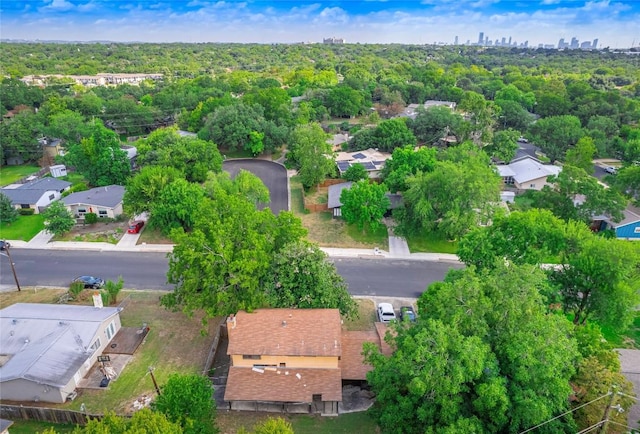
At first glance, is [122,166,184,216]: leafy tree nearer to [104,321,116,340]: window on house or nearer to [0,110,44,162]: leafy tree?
[104,321,116,340]: window on house

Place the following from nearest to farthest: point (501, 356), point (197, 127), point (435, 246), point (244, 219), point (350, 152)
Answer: point (501, 356)
point (244, 219)
point (435, 246)
point (350, 152)
point (197, 127)

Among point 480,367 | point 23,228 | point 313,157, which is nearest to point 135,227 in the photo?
point 23,228

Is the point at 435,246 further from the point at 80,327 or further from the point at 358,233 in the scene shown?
the point at 80,327

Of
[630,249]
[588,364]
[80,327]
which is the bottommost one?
[80,327]

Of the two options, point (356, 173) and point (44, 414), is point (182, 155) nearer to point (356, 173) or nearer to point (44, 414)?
point (356, 173)

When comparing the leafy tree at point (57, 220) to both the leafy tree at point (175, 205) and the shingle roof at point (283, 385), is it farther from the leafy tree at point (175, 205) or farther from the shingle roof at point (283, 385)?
the shingle roof at point (283, 385)

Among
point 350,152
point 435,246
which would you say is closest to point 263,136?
point 350,152
